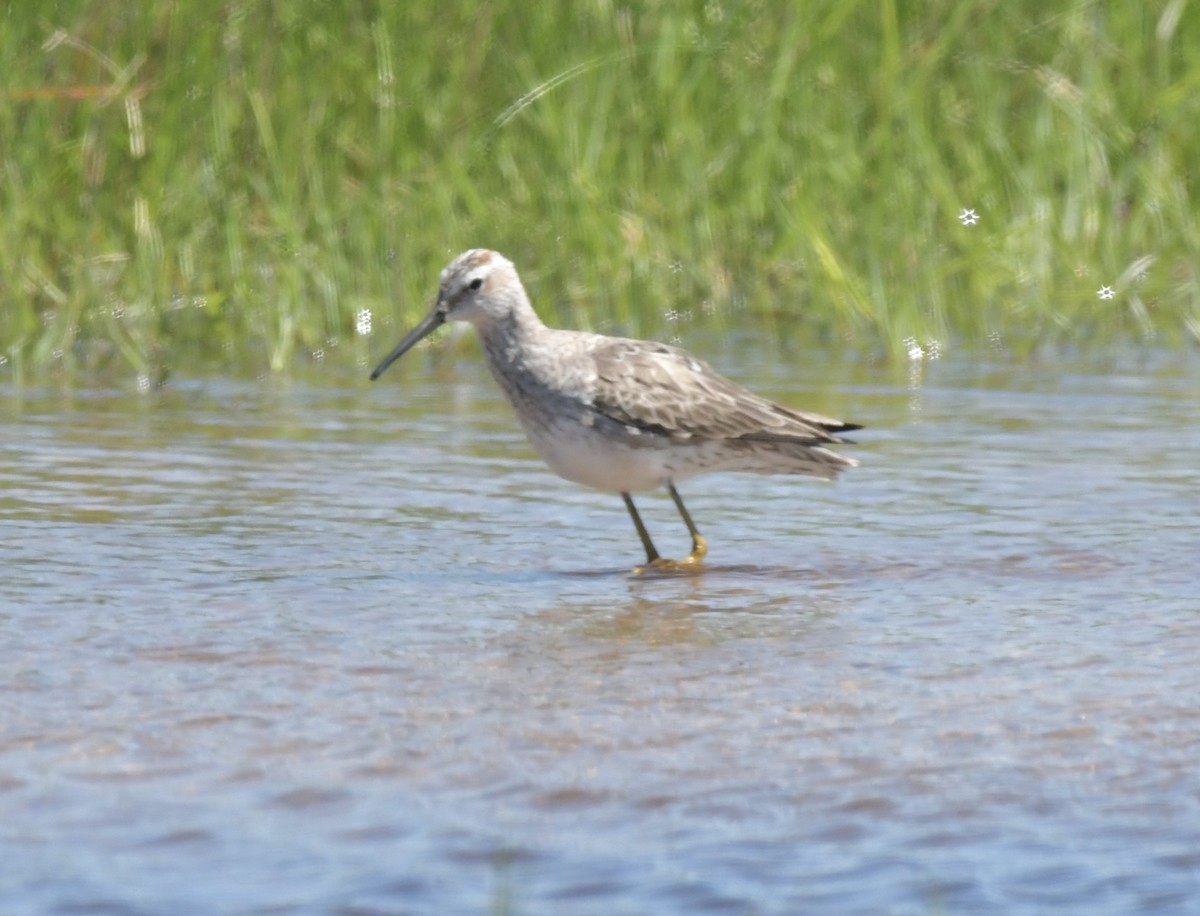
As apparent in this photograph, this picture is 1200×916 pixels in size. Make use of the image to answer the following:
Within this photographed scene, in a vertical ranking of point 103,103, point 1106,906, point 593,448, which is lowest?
point 1106,906

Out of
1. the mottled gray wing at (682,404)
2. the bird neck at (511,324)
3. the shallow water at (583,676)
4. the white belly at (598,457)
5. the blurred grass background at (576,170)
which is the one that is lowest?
the shallow water at (583,676)

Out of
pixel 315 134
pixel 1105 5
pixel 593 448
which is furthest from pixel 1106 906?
pixel 1105 5

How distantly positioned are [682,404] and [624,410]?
23 centimetres

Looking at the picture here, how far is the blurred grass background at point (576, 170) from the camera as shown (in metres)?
10.7

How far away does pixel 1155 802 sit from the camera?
4.06m

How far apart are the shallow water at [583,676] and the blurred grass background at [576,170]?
77.2 inches

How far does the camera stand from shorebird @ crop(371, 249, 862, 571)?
274 inches

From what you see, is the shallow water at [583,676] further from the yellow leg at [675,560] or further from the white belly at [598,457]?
the white belly at [598,457]

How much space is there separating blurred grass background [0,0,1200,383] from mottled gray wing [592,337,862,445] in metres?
3.38

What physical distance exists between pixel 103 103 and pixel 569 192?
223 cm

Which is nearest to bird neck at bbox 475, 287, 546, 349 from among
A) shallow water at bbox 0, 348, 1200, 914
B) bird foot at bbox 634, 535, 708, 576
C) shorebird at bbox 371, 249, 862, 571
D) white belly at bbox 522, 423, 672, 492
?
shorebird at bbox 371, 249, 862, 571

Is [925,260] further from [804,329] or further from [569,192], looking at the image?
[569,192]

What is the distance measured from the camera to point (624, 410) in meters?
6.95

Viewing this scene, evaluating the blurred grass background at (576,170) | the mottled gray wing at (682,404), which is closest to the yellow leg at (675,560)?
the mottled gray wing at (682,404)
